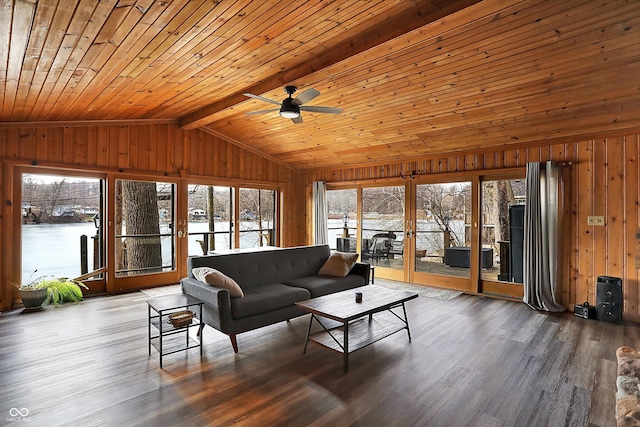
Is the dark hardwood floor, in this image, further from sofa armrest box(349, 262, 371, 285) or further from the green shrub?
sofa armrest box(349, 262, 371, 285)

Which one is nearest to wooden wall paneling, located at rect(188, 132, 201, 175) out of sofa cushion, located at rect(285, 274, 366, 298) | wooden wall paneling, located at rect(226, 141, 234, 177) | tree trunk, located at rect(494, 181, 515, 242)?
wooden wall paneling, located at rect(226, 141, 234, 177)

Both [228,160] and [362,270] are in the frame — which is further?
[228,160]

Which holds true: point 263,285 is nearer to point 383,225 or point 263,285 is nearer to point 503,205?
point 383,225

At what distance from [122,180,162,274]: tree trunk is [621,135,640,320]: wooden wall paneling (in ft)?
23.9

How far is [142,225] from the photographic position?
596 cm

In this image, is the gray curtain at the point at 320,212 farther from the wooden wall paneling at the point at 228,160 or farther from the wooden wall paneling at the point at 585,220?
the wooden wall paneling at the point at 585,220

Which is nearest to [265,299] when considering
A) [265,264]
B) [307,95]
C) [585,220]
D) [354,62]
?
[265,264]

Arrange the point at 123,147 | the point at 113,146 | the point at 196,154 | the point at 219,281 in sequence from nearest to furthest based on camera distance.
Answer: the point at 219,281, the point at 113,146, the point at 123,147, the point at 196,154

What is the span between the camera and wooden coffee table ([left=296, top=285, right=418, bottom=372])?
116 inches

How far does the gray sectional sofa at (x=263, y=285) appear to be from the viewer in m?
3.22

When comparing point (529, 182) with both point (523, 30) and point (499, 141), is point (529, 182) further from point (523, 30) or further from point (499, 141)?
point (523, 30)

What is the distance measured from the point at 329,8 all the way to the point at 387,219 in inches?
189

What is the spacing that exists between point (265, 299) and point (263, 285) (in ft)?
2.29

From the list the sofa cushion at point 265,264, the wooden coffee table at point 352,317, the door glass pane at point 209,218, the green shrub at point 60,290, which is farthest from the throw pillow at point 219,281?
the door glass pane at point 209,218
